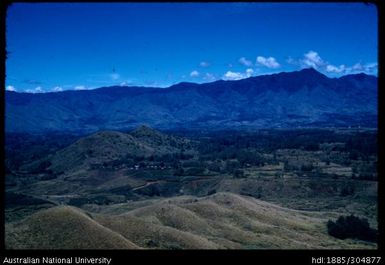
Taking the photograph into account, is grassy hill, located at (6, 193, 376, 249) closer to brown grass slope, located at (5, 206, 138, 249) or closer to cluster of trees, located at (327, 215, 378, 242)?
brown grass slope, located at (5, 206, 138, 249)

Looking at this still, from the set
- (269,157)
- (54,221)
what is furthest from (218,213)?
(269,157)

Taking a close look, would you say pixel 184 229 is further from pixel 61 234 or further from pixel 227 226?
pixel 61 234

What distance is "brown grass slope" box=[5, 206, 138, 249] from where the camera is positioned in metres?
25.9

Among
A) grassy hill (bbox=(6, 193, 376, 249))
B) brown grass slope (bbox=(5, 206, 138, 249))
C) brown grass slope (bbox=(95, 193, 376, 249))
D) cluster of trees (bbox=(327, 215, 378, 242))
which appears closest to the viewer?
brown grass slope (bbox=(5, 206, 138, 249))

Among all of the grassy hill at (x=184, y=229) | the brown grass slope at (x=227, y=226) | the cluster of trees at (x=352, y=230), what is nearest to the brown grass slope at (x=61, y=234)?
the grassy hill at (x=184, y=229)


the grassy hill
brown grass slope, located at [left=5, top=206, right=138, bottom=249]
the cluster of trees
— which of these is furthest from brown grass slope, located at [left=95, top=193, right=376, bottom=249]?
brown grass slope, located at [left=5, top=206, right=138, bottom=249]

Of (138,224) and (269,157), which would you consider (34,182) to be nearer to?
(269,157)

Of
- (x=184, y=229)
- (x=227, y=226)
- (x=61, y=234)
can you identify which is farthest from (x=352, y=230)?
(x=61, y=234)

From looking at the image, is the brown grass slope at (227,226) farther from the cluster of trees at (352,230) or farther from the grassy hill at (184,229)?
the cluster of trees at (352,230)

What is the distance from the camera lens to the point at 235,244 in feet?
106

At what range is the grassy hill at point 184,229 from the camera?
27000mm

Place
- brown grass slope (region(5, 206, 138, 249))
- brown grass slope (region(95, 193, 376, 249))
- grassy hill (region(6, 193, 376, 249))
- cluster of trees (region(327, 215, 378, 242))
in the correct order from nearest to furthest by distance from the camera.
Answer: brown grass slope (region(5, 206, 138, 249))
grassy hill (region(6, 193, 376, 249))
brown grass slope (region(95, 193, 376, 249))
cluster of trees (region(327, 215, 378, 242))

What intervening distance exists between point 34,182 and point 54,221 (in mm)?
70138
